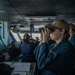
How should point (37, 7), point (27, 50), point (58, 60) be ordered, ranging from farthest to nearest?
point (27, 50) → point (37, 7) → point (58, 60)

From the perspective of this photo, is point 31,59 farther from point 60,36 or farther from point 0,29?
point 0,29

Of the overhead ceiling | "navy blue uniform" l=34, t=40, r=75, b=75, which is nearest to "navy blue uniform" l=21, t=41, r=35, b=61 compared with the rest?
the overhead ceiling

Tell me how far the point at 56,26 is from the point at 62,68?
532mm

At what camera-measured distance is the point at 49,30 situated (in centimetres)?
270

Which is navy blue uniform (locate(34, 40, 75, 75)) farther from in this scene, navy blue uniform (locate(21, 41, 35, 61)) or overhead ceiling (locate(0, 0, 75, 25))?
navy blue uniform (locate(21, 41, 35, 61))

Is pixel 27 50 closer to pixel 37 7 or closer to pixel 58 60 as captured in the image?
pixel 37 7

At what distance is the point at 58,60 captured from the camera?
250 cm

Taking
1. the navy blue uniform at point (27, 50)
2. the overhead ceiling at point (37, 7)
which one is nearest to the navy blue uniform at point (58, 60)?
the overhead ceiling at point (37, 7)

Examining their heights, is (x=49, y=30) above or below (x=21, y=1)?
below

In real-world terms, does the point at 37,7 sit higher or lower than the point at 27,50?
higher

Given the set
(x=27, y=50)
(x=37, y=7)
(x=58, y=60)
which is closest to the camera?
(x=58, y=60)

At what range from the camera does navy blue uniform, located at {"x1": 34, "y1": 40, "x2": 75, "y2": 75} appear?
2506 millimetres

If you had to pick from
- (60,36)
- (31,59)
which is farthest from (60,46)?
(31,59)

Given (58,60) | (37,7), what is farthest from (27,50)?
(58,60)
